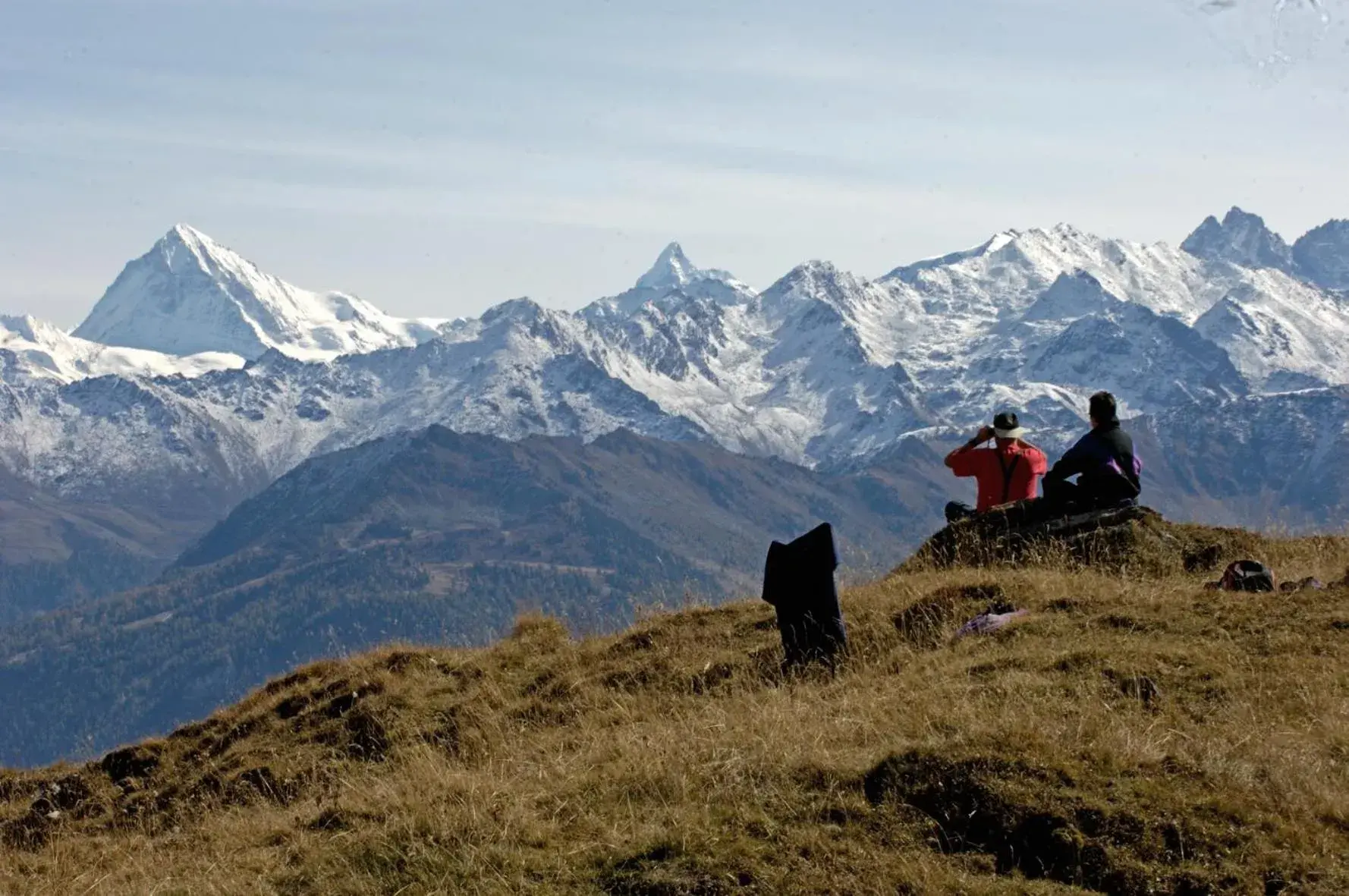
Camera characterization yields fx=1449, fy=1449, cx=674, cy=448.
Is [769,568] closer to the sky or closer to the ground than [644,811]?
closer to the sky

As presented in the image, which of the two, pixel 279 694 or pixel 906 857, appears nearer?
pixel 906 857

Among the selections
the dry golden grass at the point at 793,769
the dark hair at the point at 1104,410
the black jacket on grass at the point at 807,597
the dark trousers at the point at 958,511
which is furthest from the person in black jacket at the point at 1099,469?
the black jacket on grass at the point at 807,597

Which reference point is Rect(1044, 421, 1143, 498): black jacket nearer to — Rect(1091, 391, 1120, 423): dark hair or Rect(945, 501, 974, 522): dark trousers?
Rect(1091, 391, 1120, 423): dark hair

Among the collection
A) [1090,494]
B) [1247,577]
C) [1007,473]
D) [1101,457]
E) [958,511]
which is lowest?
[1247,577]

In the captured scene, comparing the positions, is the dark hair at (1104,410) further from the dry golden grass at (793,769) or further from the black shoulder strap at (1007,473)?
the black shoulder strap at (1007,473)

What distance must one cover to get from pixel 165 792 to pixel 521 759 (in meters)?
5.28

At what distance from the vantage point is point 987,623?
16281mm

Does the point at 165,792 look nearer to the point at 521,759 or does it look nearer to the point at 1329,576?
the point at 521,759

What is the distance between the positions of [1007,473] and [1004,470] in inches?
2.4

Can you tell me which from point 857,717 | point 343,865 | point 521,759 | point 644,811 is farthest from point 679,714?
point 343,865

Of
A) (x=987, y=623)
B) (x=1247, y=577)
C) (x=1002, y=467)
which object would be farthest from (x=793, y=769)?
(x=1002, y=467)

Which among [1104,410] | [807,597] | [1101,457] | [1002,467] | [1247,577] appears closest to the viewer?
[807,597]

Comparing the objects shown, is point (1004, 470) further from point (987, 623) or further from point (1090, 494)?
point (987, 623)

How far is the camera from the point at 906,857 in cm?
990
